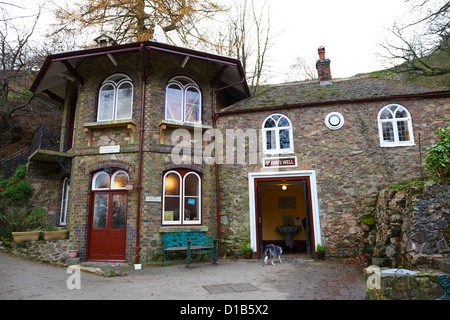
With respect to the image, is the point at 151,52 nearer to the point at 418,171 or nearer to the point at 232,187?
the point at 232,187

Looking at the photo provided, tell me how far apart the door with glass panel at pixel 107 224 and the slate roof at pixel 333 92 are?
209 inches

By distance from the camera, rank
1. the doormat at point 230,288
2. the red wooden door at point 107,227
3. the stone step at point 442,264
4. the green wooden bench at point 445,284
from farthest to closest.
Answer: the red wooden door at point 107,227, the doormat at point 230,288, the stone step at point 442,264, the green wooden bench at point 445,284

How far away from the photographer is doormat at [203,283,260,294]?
624 centimetres

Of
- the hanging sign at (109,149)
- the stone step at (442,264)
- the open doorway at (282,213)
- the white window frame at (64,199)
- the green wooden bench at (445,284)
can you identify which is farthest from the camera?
the open doorway at (282,213)

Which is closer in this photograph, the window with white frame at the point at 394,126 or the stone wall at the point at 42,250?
the stone wall at the point at 42,250

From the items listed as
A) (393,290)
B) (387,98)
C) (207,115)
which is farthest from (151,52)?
(393,290)

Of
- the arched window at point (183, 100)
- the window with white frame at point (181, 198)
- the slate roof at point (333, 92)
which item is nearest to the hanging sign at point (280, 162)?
the slate roof at point (333, 92)

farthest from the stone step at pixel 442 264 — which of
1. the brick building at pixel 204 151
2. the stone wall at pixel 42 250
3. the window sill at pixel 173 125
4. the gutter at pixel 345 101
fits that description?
the stone wall at pixel 42 250

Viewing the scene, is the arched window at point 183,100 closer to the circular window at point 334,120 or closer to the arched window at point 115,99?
the arched window at point 115,99

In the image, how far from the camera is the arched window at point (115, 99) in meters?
10.7

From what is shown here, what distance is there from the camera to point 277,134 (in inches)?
436

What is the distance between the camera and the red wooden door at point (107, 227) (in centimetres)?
967

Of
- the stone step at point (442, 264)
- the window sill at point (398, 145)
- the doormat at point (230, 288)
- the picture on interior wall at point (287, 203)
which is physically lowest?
the doormat at point (230, 288)

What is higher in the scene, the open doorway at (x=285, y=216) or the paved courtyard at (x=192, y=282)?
the open doorway at (x=285, y=216)
